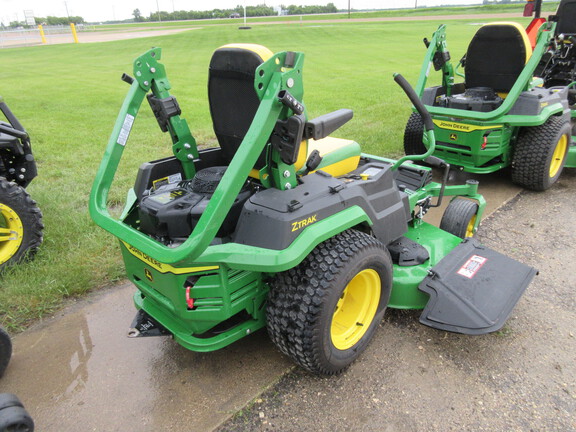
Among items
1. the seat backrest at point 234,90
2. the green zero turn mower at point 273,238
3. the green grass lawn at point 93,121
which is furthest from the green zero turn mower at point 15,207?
the seat backrest at point 234,90

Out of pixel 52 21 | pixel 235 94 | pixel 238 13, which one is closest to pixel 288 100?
pixel 235 94

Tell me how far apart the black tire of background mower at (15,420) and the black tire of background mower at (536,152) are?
4.68 meters

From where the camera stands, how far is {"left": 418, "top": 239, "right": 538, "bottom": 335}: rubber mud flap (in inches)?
96.3

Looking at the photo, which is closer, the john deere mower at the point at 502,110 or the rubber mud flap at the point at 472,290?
the rubber mud flap at the point at 472,290

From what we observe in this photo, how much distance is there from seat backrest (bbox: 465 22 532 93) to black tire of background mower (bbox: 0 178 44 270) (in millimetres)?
4681

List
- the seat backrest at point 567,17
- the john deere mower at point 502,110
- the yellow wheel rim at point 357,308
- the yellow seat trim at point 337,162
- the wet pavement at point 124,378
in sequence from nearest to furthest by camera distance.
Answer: the wet pavement at point 124,378 → the yellow wheel rim at point 357,308 → the yellow seat trim at point 337,162 → the john deere mower at point 502,110 → the seat backrest at point 567,17

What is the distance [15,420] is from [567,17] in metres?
7.95

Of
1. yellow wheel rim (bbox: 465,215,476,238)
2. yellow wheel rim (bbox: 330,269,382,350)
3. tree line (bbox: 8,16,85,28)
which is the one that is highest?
yellow wheel rim (bbox: 330,269,382,350)

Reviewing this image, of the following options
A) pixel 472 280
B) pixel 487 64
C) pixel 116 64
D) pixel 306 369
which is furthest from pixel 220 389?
pixel 116 64

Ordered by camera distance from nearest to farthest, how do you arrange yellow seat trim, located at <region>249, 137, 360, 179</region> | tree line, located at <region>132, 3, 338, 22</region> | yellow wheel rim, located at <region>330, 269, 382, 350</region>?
1. yellow wheel rim, located at <region>330, 269, 382, 350</region>
2. yellow seat trim, located at <region>249, 137, 360, 179</region>
3. tree line, located at <region>132, 3, 338, 22</region>

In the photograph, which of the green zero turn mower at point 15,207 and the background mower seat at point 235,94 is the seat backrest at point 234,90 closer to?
the background mower seat at point 235,94

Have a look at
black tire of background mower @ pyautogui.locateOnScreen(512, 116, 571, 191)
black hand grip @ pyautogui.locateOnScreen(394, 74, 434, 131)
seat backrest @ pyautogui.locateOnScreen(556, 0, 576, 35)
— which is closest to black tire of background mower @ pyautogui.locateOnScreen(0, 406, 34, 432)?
black hand grip @ pyautogui.locateOnScreen(394, 74, 434, 131)

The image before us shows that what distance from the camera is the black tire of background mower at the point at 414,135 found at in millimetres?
5363

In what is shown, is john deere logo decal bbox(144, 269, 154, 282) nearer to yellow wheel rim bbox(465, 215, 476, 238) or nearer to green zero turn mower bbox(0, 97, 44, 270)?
green zero turn mower bbox(0, 97, 44, 270)
